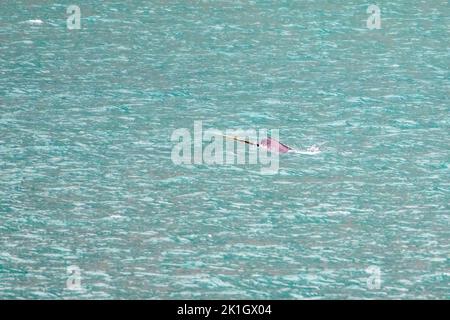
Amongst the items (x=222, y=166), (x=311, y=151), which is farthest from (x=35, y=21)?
(x=311, y=151)

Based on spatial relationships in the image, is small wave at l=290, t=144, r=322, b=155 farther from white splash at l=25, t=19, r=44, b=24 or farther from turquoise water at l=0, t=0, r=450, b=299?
white splash at l=25, t=19, r=44, b=24

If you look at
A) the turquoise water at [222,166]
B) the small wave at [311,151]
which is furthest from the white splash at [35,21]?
the small wave at [311,151]

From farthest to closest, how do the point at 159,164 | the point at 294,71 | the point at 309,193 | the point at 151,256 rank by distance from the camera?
the point at 294,71 → the point at 159,164 → the point at 309,193 → the point at 151,256

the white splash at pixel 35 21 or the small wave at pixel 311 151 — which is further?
the white splash at pixel 35 21

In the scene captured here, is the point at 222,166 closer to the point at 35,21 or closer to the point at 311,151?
the point at 311,151

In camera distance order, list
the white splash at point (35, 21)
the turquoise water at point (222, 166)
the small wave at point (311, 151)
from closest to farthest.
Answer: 1. the turquoise water at point (222, 166)
2. the small wave at point (311, 151)
3. the white splash at point (35, 21)

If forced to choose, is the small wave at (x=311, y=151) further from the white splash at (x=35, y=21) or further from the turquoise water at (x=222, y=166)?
the white splash at (x=35, y=21)
